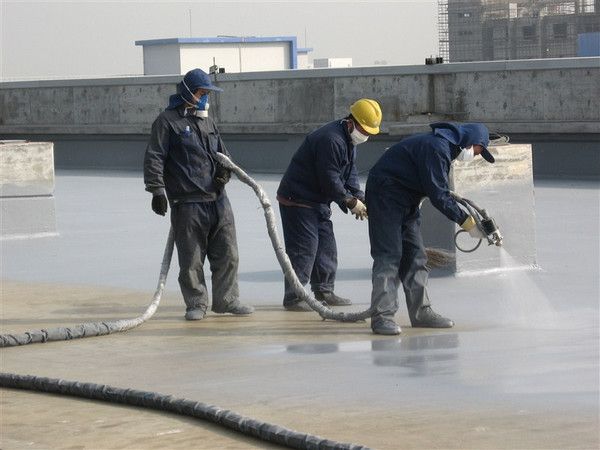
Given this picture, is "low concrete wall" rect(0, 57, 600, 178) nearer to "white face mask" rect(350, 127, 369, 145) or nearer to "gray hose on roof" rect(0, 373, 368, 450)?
"white face mask" rect(350, 127, 369, 145)

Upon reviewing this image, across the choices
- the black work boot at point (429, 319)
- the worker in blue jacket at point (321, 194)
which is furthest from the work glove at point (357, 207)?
the black work boot at point (429, 319)

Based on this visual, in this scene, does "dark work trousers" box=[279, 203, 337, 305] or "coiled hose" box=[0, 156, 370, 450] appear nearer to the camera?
"coiled hose" box=[0, 156, 370, 450]

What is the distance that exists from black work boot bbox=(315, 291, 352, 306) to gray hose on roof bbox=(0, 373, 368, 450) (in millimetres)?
3208

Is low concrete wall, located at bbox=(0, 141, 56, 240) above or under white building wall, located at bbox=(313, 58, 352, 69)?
under

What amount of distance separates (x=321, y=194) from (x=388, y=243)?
1160 millimetres

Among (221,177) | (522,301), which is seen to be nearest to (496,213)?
(522,301)

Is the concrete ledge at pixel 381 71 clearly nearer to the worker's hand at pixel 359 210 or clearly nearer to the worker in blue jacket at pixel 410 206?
the worker's hand at pixel 359 210

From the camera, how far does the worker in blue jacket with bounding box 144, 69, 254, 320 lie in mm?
9383

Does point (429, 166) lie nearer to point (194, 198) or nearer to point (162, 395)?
point (194, 198)

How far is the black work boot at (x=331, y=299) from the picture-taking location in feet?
32.5

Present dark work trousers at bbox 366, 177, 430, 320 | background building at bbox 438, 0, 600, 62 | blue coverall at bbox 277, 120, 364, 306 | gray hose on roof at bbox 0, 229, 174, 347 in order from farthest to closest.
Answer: background building at bbox 438, 0, 600, 62
blue coverall at bbox 277, 120, 364, 306
dark work trousers at bbox 366, 177, 430, 320
gray hose on roof at bbox 0, 229, 174, 347

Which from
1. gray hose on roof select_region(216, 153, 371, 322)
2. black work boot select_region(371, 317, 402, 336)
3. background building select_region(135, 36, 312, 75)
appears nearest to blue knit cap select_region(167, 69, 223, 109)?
gray hose on roof select_region(216, 153, 371, 322)

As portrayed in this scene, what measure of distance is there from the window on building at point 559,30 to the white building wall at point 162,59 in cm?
1724

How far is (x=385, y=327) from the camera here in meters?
8.64
